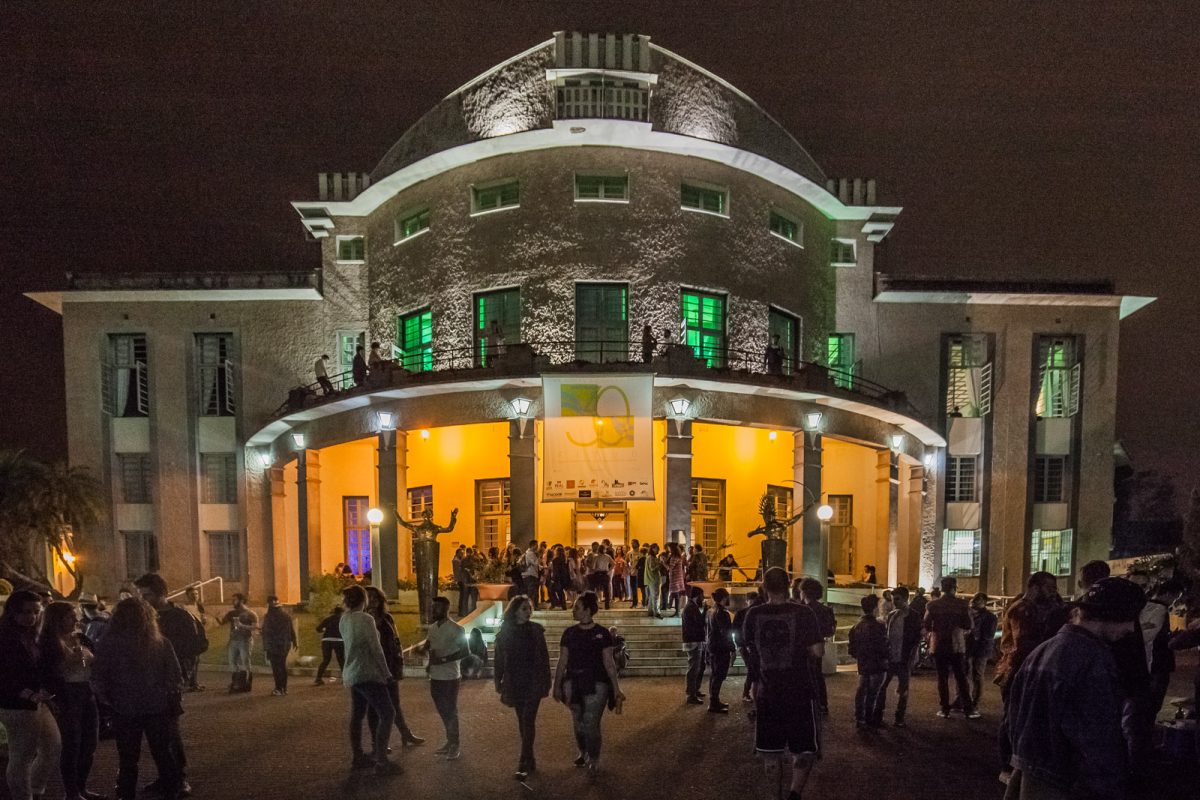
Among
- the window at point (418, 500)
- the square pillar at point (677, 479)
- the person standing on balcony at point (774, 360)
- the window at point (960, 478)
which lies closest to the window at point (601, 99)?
the person standing on balcony at point (774, 360)

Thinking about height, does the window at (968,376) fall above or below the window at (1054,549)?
above

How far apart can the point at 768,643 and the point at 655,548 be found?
1033 centimetres

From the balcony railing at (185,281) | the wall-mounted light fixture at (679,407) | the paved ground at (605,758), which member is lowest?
the paved ground at (605,758)

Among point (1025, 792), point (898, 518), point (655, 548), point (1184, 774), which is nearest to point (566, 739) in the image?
point (1025, 792)

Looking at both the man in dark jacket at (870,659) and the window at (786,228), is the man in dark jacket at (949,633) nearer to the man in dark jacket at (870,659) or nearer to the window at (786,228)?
the man in dark jacket at (870,659)

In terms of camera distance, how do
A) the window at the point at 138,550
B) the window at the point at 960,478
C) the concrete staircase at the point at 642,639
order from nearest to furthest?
the concrete staircase at the point at 642,639
the window at the point at 138,550
the window at the point at 960,478

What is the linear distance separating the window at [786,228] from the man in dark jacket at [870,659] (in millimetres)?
16970

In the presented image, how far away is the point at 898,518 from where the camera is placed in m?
24.6

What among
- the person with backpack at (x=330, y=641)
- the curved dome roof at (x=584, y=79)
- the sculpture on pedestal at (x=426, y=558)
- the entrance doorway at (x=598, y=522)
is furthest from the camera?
the entrance doorway at (x=598, y=522)

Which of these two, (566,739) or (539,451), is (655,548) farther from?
(566,739)

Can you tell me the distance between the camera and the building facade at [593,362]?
20.1 m

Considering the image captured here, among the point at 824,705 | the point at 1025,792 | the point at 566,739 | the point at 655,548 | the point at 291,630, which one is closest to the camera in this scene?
the point at 1025,792

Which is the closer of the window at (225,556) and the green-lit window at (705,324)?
the green-lit window at (705,324)

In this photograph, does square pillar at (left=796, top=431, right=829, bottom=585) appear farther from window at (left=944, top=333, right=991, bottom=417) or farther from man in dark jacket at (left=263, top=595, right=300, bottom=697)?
man in dark jacket at (left=263, top=595, right=300, bottom=697)
